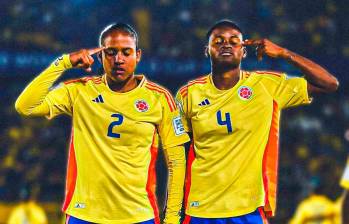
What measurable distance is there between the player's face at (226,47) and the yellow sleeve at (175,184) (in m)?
0.59

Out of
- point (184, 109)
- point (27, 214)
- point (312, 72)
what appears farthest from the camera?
point (27, 214)

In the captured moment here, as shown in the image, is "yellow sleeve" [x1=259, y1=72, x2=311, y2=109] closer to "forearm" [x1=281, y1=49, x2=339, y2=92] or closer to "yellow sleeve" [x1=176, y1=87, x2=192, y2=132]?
"forearm" [x1=281, y1=49, x2=339, y2=92]

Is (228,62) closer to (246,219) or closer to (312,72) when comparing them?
(312,72)

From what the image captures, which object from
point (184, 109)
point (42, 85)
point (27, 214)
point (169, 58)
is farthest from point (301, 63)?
point (27, 214)

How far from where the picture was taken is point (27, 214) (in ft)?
28.2

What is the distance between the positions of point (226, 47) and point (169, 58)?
4.84 m

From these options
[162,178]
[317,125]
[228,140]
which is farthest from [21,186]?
[228,140]

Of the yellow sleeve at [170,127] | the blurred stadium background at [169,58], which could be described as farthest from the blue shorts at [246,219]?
the blurred stadium background at [169,58]

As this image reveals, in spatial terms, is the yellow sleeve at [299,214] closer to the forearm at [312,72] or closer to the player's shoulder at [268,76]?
the player's shoulder at [268,76]

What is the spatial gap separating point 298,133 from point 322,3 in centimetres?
184

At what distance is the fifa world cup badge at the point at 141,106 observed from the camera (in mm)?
4371

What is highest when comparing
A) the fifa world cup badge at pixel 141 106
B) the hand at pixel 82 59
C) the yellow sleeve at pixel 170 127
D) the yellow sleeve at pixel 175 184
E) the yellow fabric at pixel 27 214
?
the hand at pixel 82 59

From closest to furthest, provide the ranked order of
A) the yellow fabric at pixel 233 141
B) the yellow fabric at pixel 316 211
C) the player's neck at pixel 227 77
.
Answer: the yellow fabric at pixel 233 141 → the player's neck at pixel 227 77 → the yellow fabric at pixel 316 211

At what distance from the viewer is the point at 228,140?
14.1 ft
